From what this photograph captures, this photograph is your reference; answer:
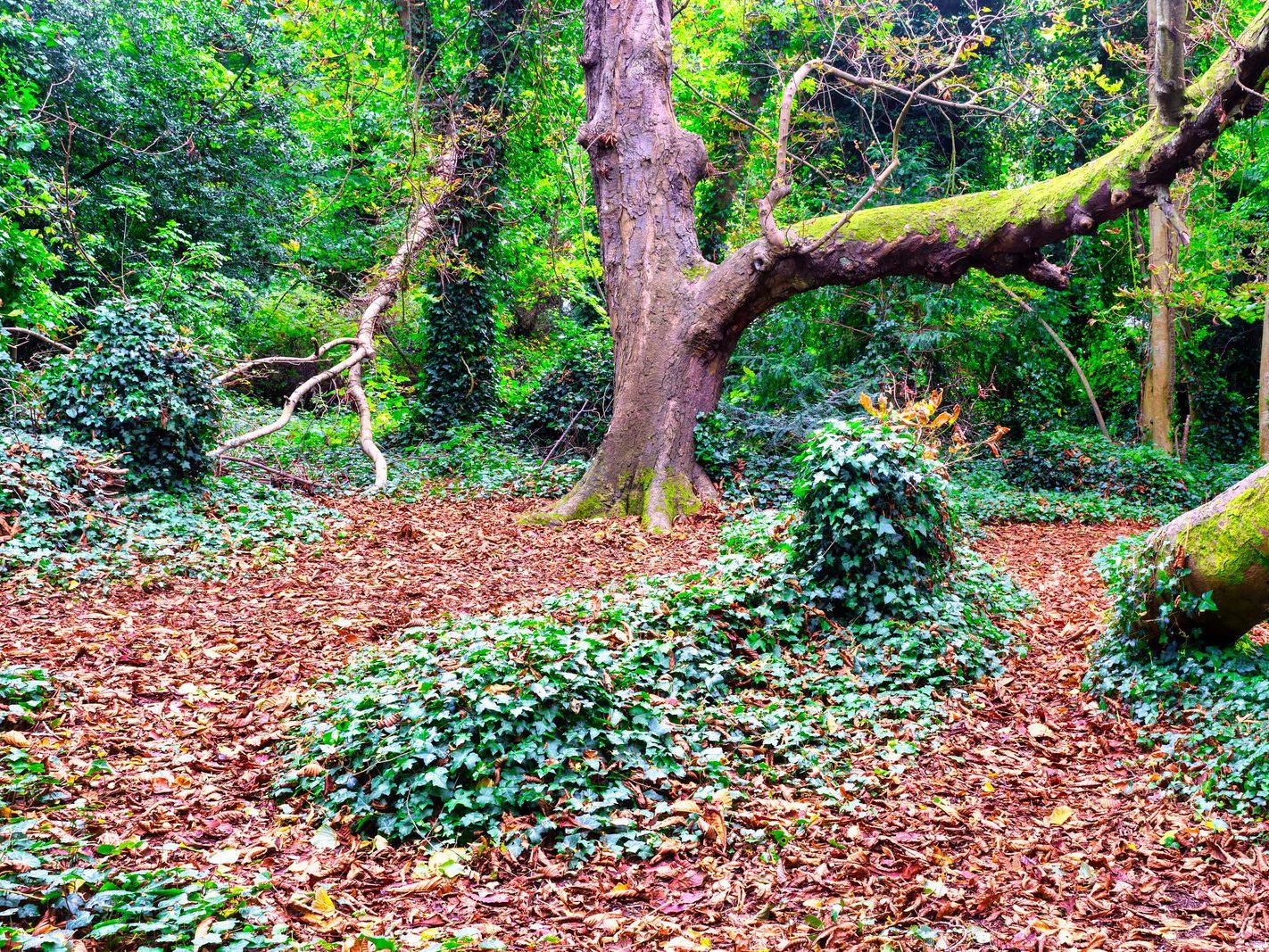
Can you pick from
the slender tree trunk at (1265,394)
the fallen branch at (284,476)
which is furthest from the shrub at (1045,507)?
the fallen branch at (284,476)

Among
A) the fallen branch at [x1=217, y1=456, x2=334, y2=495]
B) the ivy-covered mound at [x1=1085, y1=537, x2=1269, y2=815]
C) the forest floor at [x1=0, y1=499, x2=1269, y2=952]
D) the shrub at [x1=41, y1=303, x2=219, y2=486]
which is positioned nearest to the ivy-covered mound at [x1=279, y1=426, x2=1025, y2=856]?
the forest floor at [x1=0, y1=499, x2=1269, y2=952]

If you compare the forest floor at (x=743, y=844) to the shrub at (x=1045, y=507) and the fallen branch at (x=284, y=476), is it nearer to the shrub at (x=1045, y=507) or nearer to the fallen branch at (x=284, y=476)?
the fallen branch at (x=284, y=476)

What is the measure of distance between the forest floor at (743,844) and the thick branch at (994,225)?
4.23 meters

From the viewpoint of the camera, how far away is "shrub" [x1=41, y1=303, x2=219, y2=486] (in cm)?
851

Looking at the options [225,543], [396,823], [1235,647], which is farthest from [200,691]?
[1235,647]

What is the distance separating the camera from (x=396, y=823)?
11.7 ft

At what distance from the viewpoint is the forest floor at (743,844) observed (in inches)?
121

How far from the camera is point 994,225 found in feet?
28.1

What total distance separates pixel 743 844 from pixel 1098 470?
11.8 metres

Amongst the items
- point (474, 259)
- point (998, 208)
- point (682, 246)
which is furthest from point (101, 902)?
point (474, 259)

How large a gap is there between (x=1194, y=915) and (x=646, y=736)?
7.25 feet

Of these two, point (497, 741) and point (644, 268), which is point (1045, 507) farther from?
point (497, 741)

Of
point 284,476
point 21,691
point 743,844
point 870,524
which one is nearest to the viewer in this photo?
point 743,844

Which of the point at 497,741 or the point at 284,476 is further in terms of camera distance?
the point at 284,476
